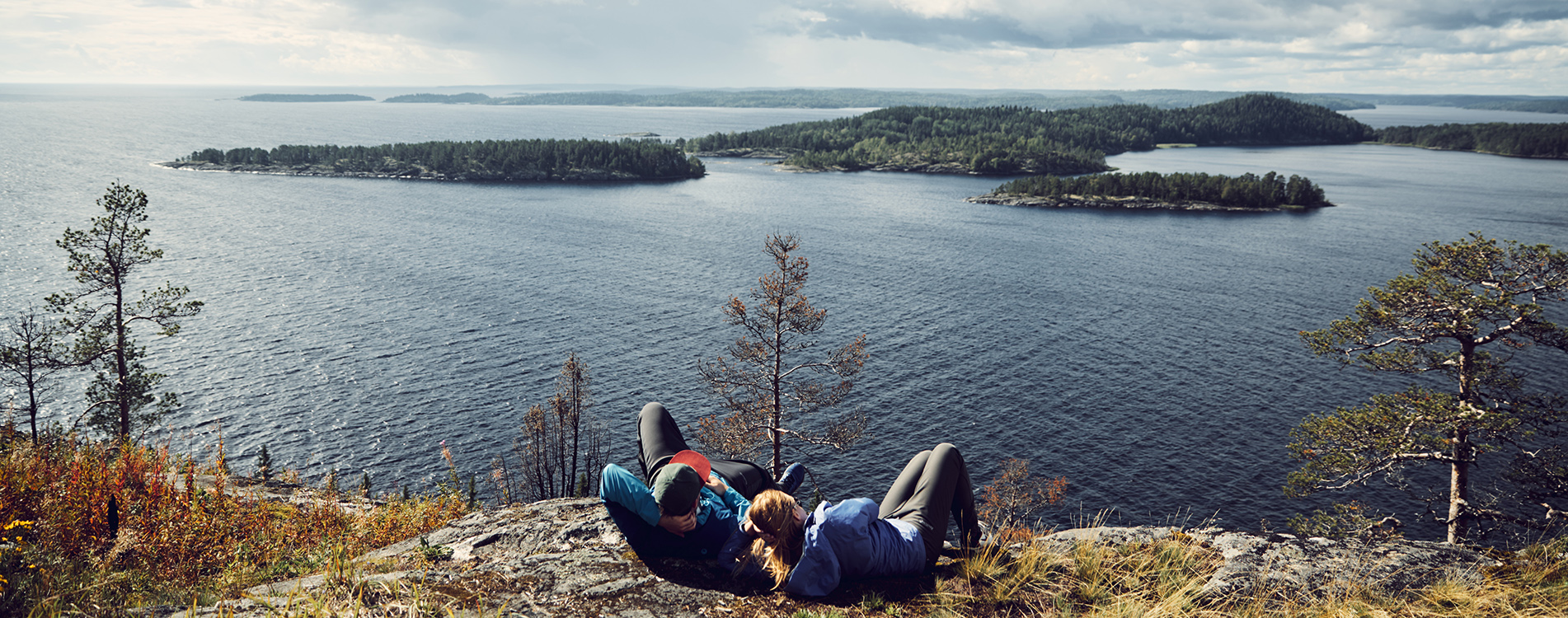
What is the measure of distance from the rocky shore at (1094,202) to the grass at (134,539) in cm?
13202

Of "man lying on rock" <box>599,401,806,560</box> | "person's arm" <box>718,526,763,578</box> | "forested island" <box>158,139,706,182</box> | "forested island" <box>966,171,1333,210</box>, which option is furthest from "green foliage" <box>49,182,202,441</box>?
"forested island" <box>158,139,706,182</box>

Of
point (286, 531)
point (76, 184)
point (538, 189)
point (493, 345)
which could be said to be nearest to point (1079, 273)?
point (493, 345)

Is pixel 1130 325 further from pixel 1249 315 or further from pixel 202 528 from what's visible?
pixel 202 528

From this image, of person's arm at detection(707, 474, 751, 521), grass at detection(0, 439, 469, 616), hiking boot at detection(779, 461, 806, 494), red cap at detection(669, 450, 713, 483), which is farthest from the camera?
hiking boot at detection(779, 461, 806, 494)

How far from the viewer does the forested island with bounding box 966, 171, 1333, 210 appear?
122000 millimetres

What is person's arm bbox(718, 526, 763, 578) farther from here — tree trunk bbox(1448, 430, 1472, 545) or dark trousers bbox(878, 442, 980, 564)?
tree trunk bbox(1448, 430, 1472, 545)

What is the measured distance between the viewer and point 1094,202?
5148 inches

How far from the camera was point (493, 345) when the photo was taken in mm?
50656

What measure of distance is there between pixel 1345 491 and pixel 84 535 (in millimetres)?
42323

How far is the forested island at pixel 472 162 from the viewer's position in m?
159

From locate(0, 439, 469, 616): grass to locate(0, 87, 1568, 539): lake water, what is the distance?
11822mm

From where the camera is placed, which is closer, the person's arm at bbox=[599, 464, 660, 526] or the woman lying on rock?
the woman lying on rock

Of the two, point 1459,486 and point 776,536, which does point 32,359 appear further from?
point 1459,486

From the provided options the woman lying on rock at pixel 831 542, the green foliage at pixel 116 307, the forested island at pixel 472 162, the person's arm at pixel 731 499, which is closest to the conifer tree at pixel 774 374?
the person's arm at pixel 731 499
